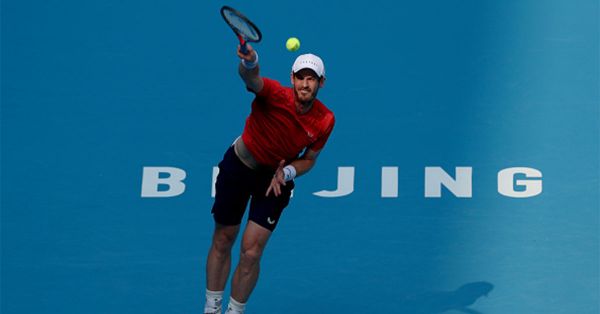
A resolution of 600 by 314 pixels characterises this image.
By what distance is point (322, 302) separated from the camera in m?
6.57

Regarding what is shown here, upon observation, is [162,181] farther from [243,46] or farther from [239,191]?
[243,46]

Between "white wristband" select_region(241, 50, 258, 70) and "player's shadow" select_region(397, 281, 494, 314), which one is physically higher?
"white wristband" select_region(241, 50, 258, 70)

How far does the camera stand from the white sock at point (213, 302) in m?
5.95

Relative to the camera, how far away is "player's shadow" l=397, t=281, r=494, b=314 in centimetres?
646

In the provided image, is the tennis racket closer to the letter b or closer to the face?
the face

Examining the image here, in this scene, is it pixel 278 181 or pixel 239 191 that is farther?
pixel 239 191

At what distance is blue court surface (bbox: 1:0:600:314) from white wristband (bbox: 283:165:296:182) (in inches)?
48.6

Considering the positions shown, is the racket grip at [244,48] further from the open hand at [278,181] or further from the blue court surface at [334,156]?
the blue court surface at [334,156]

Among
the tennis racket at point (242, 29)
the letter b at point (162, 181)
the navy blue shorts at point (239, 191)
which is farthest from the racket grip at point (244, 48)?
the letter b at point (162, 181)

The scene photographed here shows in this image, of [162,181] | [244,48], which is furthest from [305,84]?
[162,181]

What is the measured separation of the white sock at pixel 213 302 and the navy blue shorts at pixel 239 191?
419mm

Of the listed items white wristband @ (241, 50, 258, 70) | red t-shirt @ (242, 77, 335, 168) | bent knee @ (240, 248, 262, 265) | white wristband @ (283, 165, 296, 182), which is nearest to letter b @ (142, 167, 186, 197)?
red t-shirt @ (242, 77, 335, 168)

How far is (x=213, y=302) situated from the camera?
596 centimetres

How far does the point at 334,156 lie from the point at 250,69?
2.41m
